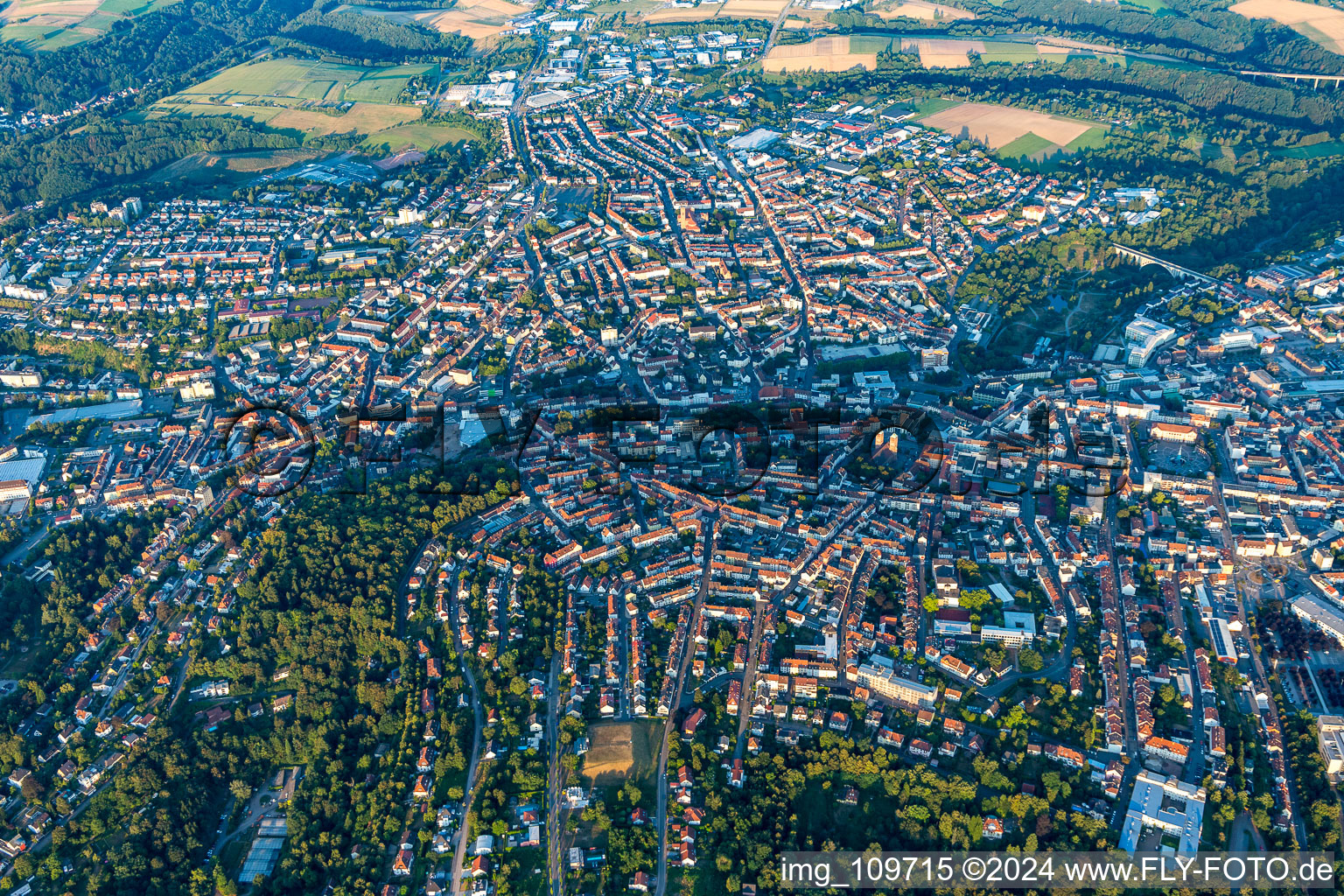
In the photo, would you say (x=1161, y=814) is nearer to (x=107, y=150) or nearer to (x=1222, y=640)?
(x=1222, y=640)

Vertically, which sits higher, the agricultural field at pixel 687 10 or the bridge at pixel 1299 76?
the agricultural field at pixel 687 10

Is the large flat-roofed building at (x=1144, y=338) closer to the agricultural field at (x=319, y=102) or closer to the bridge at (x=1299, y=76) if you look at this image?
the bridge at (x=1299, y=76)

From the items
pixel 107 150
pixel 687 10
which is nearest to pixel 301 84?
pixel 107 150

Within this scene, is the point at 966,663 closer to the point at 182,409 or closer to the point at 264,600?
the point at 264,600

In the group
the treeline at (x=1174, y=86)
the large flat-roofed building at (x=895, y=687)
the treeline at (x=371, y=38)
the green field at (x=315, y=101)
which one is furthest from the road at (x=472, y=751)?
the treeline at (x=371, y=38)

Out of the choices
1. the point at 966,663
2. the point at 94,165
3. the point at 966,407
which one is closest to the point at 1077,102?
the point at 966,407

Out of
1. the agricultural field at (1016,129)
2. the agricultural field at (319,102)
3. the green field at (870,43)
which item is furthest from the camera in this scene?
the green field at (870,43)

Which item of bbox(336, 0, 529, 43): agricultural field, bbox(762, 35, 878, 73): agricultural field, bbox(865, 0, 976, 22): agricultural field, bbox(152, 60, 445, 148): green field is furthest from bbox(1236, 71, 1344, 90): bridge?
bbox(336, 0, 529, 43): agricultural field
